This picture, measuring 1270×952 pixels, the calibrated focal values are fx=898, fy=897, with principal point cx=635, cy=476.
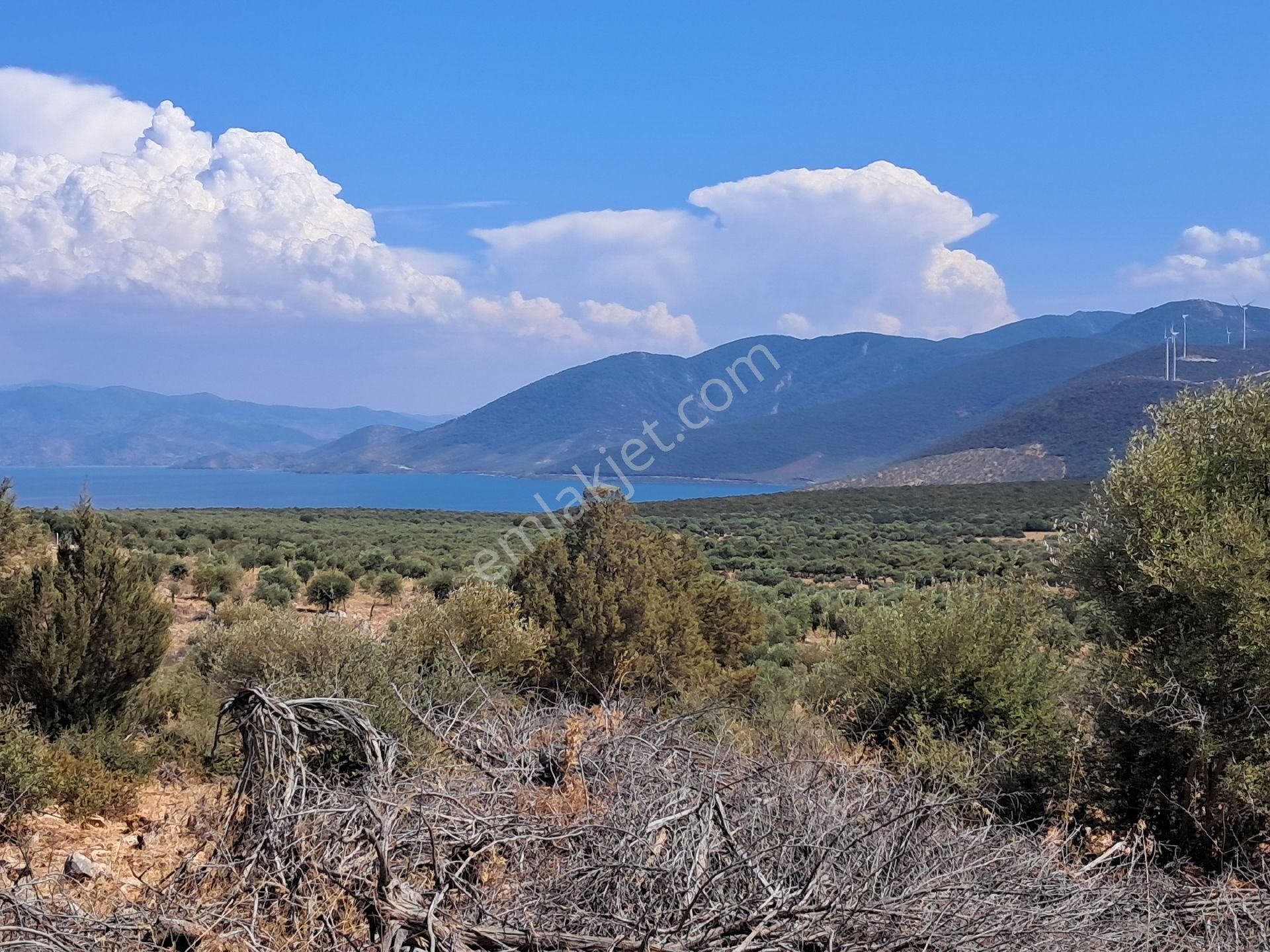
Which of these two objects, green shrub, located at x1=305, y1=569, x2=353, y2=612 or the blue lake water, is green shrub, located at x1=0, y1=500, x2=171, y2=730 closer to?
green shrub, located at x1=305, y1=569, x2=353, y2=612

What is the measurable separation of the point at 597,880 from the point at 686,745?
2.44 meters

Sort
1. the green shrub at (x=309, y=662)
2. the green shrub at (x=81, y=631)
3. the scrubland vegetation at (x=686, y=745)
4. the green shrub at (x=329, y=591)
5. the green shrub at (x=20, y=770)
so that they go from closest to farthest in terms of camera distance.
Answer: the scrubland vegetation at (x=686, y=745)
the green shrub at (x=20, y=770)
the green shrub at (x=309, y=662)
the green shrub at (x=81, y=631)
the green shrub at (x=329, y=591)

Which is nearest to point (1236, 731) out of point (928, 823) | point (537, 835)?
point (928, 823)

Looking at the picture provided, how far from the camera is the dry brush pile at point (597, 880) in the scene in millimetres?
3445

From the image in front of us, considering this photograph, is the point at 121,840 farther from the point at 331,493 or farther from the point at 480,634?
the point at 331,493

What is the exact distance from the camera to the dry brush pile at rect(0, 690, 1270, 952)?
11.3 ft

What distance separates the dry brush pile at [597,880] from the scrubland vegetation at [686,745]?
0.03 meters

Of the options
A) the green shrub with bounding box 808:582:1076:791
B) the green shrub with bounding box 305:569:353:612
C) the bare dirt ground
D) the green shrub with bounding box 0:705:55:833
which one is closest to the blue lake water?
the green shrub with bounding box 305:569:353:612

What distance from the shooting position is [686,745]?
6.15 meters

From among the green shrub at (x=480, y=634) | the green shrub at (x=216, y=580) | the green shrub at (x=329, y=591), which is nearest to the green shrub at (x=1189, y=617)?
the green shrub at (x=480, y=634)

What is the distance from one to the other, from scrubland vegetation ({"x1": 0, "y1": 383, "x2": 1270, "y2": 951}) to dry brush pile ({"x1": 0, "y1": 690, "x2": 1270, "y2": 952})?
25mm

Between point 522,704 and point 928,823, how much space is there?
18.2 ft

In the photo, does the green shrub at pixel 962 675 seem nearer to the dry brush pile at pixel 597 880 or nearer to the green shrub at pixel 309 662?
the dry brush pile at pixel 597 880

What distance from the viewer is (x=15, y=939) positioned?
359cm
